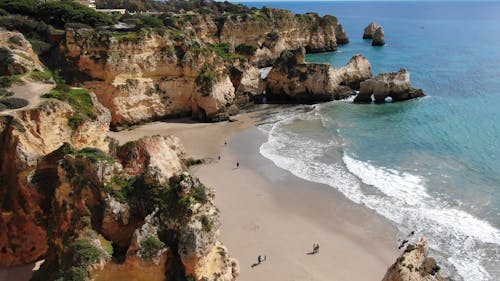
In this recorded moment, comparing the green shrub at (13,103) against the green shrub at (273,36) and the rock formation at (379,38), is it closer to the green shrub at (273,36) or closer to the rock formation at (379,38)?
the green shrub at (273,36)

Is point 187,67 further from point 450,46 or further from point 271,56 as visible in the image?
point 450,46

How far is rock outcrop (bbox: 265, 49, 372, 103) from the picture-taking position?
48688 millimetres

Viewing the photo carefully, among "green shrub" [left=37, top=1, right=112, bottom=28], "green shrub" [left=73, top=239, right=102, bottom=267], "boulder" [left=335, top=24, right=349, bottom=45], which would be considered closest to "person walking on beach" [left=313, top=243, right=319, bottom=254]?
"green shrub" [left=73, top=239, right=102, bottom=267]

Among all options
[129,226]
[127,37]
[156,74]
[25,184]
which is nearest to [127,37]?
[127,37]

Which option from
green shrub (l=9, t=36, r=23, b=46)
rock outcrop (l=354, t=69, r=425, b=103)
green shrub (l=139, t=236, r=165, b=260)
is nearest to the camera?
green shrub (l=139, t=236, r=165, b=260)

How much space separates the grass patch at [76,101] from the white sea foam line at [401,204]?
1408 cm

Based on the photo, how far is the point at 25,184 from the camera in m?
17.4

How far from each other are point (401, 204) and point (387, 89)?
25.7m

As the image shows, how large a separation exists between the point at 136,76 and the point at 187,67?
4751mm

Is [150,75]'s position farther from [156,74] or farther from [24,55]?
[24,55]

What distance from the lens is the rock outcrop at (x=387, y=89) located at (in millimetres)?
48844

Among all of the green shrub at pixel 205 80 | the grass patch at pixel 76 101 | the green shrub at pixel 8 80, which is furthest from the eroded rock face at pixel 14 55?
the green shrub at pixel 205 80

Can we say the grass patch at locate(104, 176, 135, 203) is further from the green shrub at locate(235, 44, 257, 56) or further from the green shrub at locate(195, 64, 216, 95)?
the green shrub at locate(235, 44, 257, 56)

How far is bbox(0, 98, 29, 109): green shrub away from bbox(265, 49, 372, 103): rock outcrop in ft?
104
